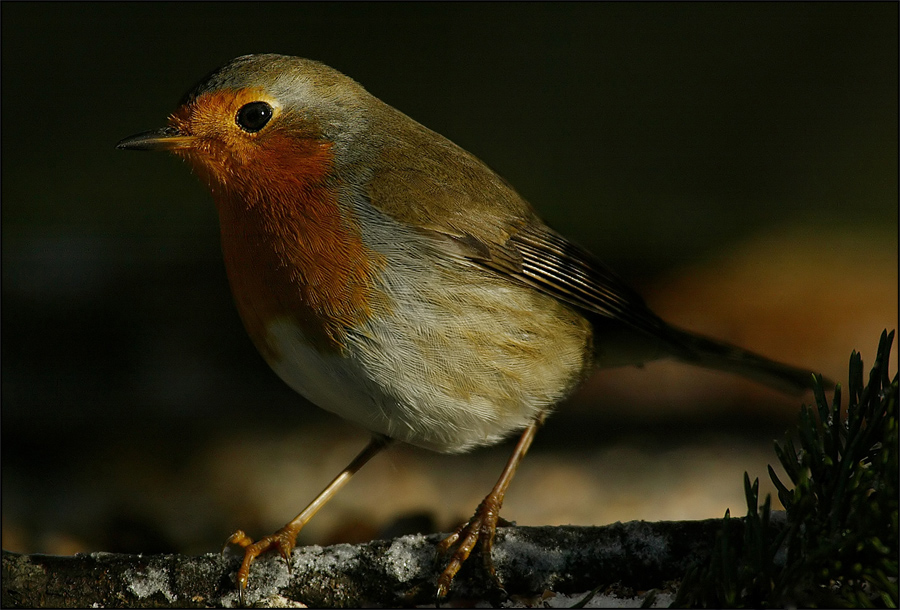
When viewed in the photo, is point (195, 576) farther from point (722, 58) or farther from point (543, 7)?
point (722, 58)

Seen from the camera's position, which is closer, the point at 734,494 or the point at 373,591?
the point at 373,591

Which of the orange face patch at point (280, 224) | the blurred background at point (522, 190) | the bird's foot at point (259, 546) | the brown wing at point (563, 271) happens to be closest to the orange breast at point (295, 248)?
the orange face patch at point (280, 224)

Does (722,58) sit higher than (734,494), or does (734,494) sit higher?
(722,58)

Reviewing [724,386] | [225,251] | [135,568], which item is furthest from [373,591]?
[724,386]

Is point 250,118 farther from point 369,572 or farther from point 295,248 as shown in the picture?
point 369,572

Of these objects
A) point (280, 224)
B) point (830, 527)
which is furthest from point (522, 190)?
point (830, 527)

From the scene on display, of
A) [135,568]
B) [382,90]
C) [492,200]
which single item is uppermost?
A: [382,90]
